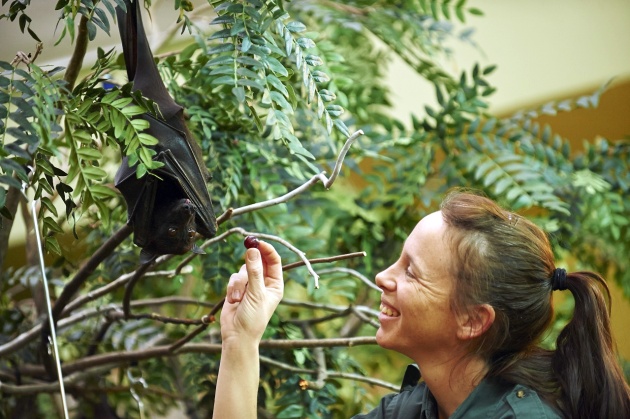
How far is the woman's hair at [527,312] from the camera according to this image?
3.34 ft

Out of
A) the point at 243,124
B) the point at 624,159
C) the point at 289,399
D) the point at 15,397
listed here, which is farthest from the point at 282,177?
the point at 624,159

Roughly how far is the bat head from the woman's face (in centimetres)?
27

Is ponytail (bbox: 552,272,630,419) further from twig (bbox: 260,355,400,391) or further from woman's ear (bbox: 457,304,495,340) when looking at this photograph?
twig (bbox: 260,355,400,391)

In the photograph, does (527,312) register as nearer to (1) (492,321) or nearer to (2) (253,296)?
(1) (492,321)

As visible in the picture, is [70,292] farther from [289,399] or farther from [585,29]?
[585,29]

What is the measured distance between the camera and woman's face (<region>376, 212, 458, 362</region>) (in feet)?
3.40

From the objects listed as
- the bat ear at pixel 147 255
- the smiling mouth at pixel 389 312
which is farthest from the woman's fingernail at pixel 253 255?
the smiling mouth at pixel 389 312

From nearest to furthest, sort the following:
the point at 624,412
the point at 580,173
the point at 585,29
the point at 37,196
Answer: the point at 37,196, the point at 624,412, the point at 580,173, the point at 585,29

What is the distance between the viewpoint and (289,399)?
1.31m

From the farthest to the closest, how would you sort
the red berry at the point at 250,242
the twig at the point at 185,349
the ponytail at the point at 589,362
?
the twig at the point at 185,349, the ponytail at the point at 589,362, the red berry at the point at 250,242

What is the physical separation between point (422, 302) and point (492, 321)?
9 centimetres

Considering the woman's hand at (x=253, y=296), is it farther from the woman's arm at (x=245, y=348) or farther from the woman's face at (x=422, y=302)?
the woman's face at (x=422, y=302)

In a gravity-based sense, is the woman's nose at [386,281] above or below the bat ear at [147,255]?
below

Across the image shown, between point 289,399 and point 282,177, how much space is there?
38cm
